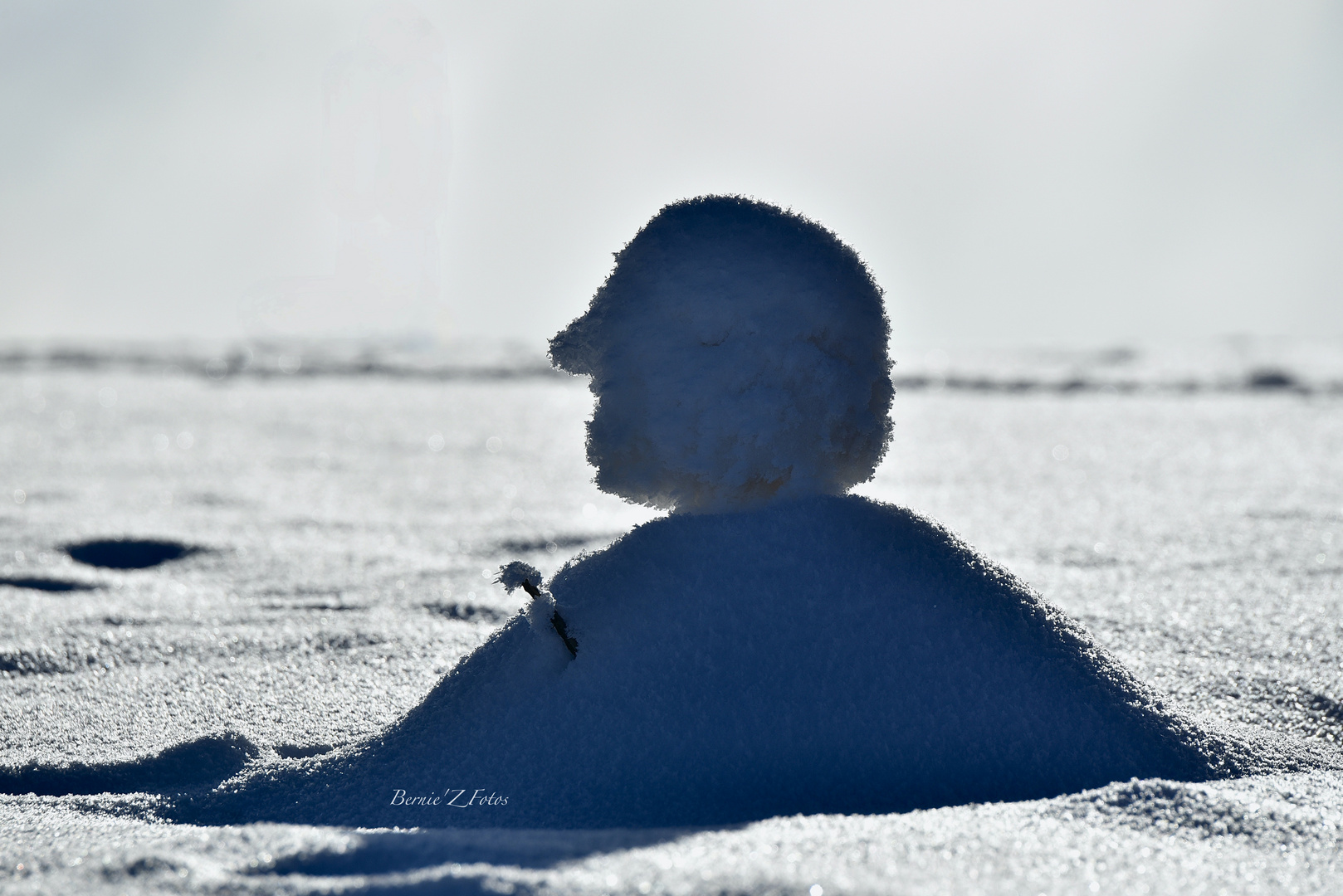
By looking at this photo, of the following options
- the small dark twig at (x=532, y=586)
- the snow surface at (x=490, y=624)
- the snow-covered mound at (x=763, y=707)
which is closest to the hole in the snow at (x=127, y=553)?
the snow surface at (x=490, y=624)

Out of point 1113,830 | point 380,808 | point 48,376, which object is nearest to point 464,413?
point 48,376

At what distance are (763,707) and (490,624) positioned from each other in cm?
137

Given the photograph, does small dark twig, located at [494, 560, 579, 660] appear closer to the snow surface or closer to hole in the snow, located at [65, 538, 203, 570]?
the snow surface

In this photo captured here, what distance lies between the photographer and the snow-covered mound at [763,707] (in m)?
1.95

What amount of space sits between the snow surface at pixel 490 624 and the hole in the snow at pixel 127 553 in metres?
0.10

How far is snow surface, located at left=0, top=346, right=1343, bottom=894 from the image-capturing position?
1604mm

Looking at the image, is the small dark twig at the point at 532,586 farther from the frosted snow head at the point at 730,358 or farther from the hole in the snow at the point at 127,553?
the hole in the snow at the point at 127,553

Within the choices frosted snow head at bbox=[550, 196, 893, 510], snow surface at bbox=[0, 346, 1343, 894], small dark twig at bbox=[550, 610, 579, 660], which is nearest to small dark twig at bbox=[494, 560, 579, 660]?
small dark twig at bbox=[550, 610, 579, 660]

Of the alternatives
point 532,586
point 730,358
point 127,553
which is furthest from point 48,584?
point 730,358

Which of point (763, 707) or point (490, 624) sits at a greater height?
point (763, 707)

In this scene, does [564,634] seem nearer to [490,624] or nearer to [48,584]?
[490,624]

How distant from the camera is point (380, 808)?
1992mm

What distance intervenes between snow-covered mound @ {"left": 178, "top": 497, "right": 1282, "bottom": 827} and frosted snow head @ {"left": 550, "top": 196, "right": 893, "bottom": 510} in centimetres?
13

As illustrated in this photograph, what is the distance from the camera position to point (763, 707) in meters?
2.03
